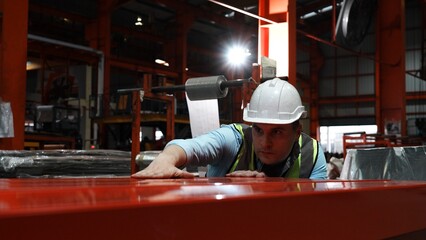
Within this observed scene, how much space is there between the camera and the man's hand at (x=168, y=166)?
1.50 meters

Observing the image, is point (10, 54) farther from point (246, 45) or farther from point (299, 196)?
point (246, 45)

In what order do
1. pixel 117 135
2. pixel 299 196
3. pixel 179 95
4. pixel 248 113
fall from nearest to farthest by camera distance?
1. pixel 299 196
2. pixel 248 113
3. pixel 117 135
4. pixel 179 95

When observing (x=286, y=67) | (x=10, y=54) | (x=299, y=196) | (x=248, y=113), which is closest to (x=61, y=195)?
(x=299, y=196)

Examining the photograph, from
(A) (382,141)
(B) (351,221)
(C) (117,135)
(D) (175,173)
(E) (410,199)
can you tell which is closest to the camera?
(B) (351,221)

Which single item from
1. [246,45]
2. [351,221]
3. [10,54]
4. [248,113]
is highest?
[246,45]

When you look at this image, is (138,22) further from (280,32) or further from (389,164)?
(389,164)

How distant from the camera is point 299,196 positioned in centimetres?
71

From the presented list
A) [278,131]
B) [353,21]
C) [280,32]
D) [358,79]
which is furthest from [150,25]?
[278,131]

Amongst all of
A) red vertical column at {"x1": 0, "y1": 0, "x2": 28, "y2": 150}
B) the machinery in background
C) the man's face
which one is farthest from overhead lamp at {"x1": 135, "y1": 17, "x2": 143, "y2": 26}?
the man's face

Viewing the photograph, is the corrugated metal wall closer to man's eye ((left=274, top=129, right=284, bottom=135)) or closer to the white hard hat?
the white hard hat

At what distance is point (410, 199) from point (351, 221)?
34 cm

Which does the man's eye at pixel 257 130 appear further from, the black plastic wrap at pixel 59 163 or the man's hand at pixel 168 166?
the black plastic wrap at pixel 59 163

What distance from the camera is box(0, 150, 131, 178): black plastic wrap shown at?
325 centimetres

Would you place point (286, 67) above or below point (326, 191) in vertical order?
above
